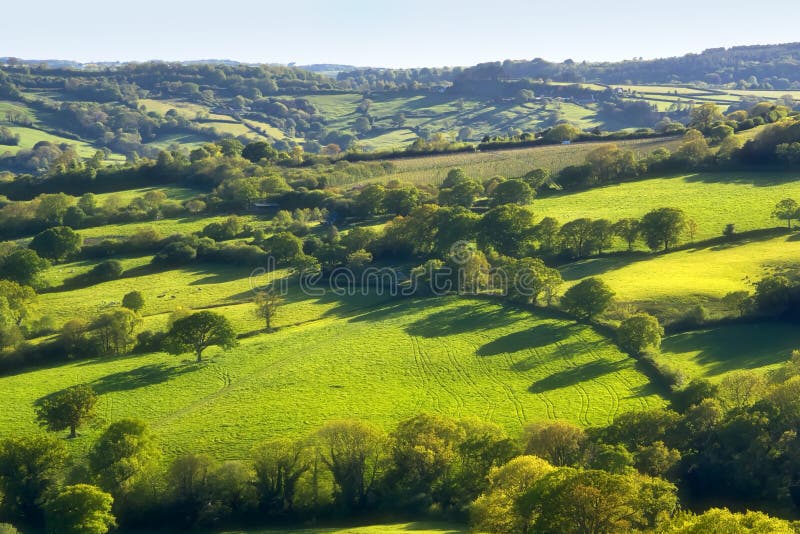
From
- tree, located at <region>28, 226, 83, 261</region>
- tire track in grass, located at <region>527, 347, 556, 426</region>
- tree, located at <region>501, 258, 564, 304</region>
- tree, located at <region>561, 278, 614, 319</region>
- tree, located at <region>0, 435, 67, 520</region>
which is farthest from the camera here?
tree, located at <region>28, 226, 83, 261</region>

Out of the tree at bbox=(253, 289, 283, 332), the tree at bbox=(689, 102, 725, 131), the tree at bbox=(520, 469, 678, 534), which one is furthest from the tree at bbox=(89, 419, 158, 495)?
the tree at bbox=(689, 102, 725, 131)

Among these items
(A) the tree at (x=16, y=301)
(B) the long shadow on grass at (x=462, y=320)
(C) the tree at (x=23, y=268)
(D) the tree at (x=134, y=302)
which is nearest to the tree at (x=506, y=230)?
(B) the long shadow on grass at (x=462, y=320)

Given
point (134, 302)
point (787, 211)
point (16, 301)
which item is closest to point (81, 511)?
point (134, 302)

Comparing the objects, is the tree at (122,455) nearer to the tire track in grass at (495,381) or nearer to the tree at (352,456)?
the tree at (352,456)

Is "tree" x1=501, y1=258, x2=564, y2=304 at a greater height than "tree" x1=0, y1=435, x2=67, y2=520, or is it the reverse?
"tree" x1=501, y1=258, x2=564, y2=304

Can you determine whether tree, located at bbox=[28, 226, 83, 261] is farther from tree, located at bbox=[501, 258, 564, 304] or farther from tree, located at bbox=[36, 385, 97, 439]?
tree, located at bbox=[501, 258, 564, 304]

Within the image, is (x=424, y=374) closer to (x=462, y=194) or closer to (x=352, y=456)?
(x=352, y=456)

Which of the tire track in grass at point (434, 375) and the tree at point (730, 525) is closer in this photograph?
the tree at point (730, 525)
